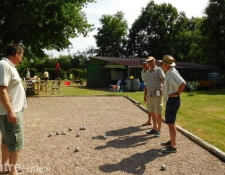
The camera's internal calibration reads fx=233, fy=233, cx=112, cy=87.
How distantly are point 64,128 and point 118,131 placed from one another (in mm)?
1631

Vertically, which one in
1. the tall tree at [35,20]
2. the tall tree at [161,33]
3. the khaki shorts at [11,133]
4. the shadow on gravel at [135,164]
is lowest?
the shadow on gravel at [135,164]

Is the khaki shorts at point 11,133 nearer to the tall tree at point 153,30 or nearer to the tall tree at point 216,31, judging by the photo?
the tall tree at point 216,31

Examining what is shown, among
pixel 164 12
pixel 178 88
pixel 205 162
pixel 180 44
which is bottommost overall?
pixel 205 162

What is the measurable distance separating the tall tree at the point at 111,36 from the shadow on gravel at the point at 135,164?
2026 inches

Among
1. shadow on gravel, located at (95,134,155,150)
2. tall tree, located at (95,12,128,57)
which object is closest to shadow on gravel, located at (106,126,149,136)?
shadow on gravel, located at (95,134,155,150)

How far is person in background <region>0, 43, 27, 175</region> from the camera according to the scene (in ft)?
10.3

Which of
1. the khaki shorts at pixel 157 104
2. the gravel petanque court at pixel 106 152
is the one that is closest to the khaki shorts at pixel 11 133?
the gravel petanque court at pixel 106 152

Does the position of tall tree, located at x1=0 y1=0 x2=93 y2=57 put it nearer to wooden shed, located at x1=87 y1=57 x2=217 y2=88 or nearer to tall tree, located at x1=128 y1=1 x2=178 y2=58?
wooden shed, located at x1=87 y1=57 x2=217 y2=88

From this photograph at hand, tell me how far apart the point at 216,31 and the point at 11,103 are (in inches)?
1247

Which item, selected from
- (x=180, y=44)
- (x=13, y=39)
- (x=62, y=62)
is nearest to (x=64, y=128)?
(x=13, y=39)

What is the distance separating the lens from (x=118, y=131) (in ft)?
21.7

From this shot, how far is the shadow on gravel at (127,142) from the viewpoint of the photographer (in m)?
5.28

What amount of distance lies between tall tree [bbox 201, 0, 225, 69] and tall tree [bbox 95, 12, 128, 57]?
89.2 feet

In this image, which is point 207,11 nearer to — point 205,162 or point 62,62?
point 62,62
